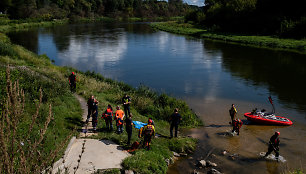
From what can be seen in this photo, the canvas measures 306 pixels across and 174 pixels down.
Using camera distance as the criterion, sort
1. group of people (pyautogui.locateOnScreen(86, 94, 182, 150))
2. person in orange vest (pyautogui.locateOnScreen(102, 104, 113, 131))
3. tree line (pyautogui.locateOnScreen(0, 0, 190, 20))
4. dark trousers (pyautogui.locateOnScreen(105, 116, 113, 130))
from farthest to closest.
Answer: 1. tree line (pyautogui.locateOnScreen(0, 0, 190, 20))
2. dark trousers (pyautogui.locateOnScreen(105, 116, 113, 130))
3. person in orange vest (pyautogui.locateOnScreen(102, 104, 113, 131))
4. group of people (pyautogui.locateOnScreen(86, 94, 182, 150))

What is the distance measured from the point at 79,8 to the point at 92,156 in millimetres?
146341

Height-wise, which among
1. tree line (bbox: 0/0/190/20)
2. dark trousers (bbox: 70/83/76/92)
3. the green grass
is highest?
tree line (bbox: 0/0/190/20)

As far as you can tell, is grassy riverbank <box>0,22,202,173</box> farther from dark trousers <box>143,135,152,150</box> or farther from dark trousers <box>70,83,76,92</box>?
dark trousers <box>70,83,76,92</box>

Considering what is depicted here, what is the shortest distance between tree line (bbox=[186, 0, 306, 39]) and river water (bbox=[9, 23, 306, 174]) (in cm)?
1457

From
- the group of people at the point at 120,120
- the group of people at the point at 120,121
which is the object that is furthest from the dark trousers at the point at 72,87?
the group of people at the point at 120,121

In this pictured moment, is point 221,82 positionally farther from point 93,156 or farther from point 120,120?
point 93,156

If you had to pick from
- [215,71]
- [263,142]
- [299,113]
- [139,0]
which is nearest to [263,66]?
[215,71]

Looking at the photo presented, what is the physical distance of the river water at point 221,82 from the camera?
15260mm

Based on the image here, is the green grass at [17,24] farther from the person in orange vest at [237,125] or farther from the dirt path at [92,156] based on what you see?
the person in orange vest at [237,125]

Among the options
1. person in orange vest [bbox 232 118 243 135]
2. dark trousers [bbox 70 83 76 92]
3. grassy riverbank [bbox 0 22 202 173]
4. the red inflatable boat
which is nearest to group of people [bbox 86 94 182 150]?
grassy riverbank [bbox 0 22 202 173]

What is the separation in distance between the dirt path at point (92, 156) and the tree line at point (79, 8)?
331 feet

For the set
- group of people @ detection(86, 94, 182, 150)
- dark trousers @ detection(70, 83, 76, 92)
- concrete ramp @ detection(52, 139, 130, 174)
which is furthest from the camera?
dark trousers @ detection(70, 83, 76, 92)

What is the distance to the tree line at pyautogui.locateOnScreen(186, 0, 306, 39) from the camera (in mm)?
60481

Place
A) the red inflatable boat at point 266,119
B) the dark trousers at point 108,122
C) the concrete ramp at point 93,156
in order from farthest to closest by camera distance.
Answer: the red inflatable boat at point 266,119 < the dark trousers at point 108,122 < the concrete ramp at point 93,156
